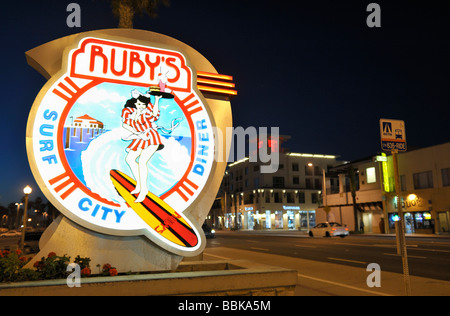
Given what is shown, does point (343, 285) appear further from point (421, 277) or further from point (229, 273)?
point (229, 273)

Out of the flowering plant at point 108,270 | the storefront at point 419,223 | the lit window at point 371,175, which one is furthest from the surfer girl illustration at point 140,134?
the lit window at point 371,175

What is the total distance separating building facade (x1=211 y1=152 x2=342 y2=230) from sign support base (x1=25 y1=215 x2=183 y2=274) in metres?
62.1

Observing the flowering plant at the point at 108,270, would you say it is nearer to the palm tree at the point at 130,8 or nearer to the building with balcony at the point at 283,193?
the palm tree at the point at 130,8

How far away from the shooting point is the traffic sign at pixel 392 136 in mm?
6857

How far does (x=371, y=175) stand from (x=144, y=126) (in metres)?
42.5

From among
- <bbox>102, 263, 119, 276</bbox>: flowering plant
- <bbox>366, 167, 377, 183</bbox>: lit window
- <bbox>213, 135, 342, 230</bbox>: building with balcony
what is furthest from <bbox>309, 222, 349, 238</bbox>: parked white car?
<bbox>213, 135, 342, 230</bbox>: building with balcony

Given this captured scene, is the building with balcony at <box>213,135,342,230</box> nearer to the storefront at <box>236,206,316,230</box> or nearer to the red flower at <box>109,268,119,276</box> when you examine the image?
the storefront at <box>236,206,316,230</box>

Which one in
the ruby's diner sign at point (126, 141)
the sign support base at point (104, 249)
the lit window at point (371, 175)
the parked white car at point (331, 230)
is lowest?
the parked white car at point (331, 230)

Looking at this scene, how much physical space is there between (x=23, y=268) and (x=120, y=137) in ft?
8.88

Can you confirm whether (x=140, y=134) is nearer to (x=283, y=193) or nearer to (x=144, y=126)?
(x=144, y=126)

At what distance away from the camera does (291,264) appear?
45.9ft

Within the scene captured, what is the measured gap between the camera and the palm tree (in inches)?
378

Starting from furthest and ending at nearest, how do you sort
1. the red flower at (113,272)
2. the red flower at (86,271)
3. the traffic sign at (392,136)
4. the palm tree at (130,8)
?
the palm tree at (130,8) < the traffic sign at (392,136) < the red flower at (113,272) < the red flower at (86,271)

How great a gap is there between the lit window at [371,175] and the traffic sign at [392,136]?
3938 centimetres
